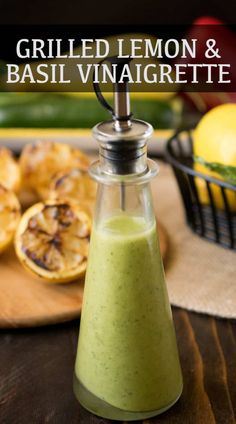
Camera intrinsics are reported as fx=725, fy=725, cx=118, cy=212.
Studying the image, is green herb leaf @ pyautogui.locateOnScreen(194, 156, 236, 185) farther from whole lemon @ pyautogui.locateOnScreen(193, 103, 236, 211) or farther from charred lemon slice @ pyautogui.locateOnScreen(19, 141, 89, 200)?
charred lemon slice @ pyautogui.locateOnScreen(19, 141, 89, 200)

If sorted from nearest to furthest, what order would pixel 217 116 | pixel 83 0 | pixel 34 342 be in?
pixel 34 342 → pixel 217 116 → pixel 83 0

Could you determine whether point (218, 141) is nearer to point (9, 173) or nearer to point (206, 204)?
point (206, 204)

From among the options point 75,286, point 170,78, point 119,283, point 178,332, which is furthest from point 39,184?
point 170,78

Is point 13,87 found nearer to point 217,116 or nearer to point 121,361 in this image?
point 217,116

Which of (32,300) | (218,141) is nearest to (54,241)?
(32,300)

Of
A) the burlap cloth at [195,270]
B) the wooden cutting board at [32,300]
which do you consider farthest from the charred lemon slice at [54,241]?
the burlap cloth at [195,270]
